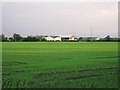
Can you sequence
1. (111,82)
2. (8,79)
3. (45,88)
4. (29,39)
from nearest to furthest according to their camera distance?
(45,88) → (111,82) → (8,79) → (29,39)

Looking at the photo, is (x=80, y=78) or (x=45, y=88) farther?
(x=80, y=78)

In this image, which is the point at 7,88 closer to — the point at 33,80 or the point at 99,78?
the point at 33,80

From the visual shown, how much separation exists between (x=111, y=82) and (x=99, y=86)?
1.80ft

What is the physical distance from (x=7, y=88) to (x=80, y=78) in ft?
6.47

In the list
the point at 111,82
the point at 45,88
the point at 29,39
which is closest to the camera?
the point at 45,88

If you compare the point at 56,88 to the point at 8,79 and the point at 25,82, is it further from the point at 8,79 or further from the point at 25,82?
the point at 8,79

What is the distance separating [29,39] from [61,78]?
64.9m

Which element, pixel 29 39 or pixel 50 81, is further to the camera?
pixel 29 39

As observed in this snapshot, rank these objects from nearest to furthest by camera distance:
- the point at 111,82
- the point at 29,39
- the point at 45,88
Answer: the point at 45,88 → the point at 111,82 → the point at 29,39

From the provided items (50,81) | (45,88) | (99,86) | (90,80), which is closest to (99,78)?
(90,80)

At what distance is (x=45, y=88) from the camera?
4.14m

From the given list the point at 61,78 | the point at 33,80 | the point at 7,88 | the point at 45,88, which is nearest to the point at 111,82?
the point at 61,78

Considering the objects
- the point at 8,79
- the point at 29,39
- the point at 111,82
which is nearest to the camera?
the point at 111,82

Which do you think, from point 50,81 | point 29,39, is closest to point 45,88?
point 50,81
